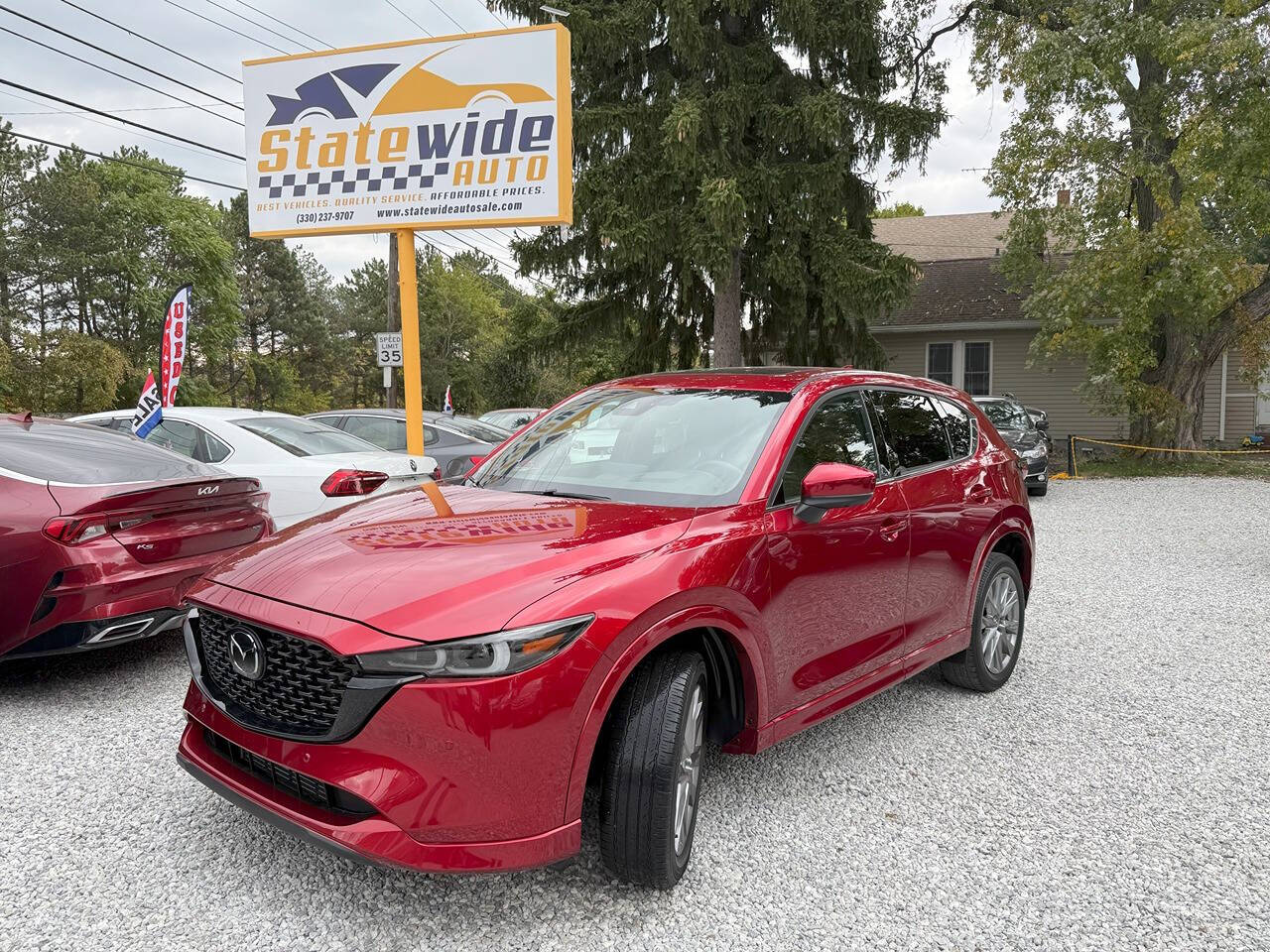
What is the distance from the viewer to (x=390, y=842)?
Result: 2.29m

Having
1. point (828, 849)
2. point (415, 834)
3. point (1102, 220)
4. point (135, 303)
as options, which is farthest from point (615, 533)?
point (135, 303)

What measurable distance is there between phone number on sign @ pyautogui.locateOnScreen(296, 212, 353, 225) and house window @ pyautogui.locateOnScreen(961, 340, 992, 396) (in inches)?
739

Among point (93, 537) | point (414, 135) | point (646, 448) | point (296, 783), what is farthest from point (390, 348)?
point (296, 783)

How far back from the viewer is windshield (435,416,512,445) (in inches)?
480

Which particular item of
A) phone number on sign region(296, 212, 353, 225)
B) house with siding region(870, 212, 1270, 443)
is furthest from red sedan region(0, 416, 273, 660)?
house with siding region(870, 212, 1270, 443)

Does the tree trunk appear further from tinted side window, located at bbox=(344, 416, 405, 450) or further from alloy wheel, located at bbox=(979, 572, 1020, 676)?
alloy wheel, located at bbox=(979, 572, 1020, 676)

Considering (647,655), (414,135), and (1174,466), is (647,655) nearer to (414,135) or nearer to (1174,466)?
(414,135)

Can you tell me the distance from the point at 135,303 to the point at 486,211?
40889 millimetres

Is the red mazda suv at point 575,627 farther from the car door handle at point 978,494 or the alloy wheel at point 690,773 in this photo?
the car door handle at point 978,494

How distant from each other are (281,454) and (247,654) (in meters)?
5.34

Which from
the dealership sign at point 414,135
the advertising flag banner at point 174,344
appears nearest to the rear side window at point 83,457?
the dealership sign at point 414,135

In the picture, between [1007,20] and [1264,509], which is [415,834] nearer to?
[1264,509]

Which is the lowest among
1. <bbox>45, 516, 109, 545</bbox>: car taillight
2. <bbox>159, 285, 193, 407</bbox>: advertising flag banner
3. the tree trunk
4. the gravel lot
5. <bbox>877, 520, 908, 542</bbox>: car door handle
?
the gravel lot

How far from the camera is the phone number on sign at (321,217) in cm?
873
